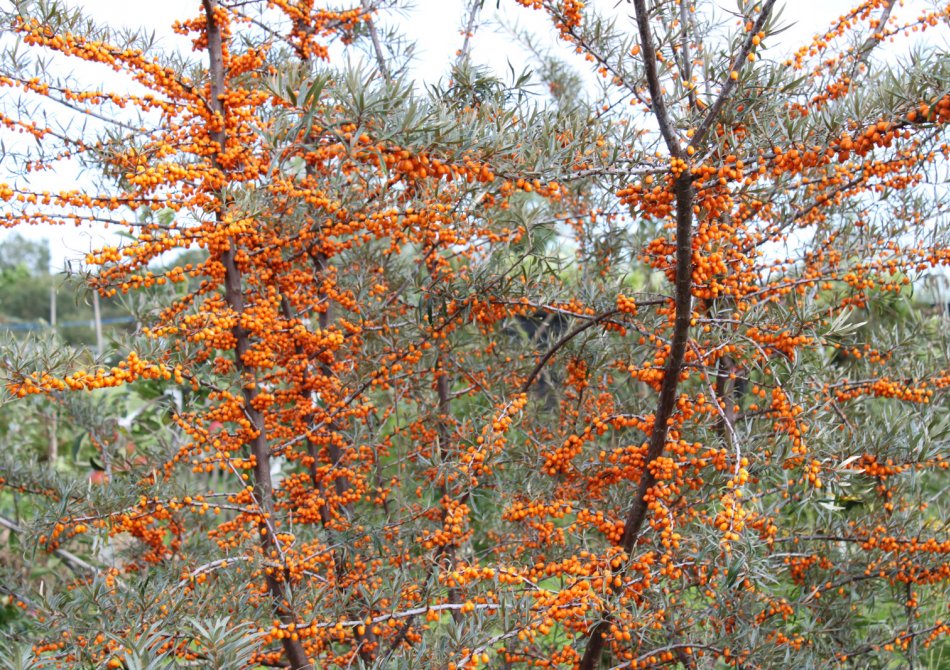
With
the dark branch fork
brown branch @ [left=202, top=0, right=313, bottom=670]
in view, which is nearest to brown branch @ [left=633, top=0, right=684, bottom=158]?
the dark branch fork

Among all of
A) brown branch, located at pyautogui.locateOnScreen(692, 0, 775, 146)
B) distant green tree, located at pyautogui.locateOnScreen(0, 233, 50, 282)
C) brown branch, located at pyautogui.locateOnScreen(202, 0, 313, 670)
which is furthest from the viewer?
distant green tree, located at pyautogui.locateOnScreen(0, 233, 50, 282)

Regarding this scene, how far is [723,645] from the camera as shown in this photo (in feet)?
6.42

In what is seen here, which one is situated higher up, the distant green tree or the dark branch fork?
the distant green tree

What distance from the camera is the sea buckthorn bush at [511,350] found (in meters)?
1.52

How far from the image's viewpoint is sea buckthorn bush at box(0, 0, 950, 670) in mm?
1517

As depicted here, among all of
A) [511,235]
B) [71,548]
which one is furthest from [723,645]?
[71,548]

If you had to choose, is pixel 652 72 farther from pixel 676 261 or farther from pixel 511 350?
pixel 511 350

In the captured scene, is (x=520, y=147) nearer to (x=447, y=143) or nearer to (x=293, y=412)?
(x=447, y=143)

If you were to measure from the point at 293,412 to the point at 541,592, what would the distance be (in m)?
1.19

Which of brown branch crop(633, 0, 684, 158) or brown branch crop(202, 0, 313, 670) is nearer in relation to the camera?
brown branch crop(633, 0, 684, 158)

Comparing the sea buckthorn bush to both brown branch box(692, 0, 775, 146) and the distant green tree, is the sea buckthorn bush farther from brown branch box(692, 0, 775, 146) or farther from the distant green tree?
the distant green tree

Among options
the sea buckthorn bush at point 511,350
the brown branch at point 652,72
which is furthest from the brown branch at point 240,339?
the brown branch at point 652,72

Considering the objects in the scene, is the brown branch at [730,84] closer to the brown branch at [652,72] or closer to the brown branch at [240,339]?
the brown branch at [652,72]

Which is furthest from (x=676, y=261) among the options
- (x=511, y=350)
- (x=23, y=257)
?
(x=23, y=257)
